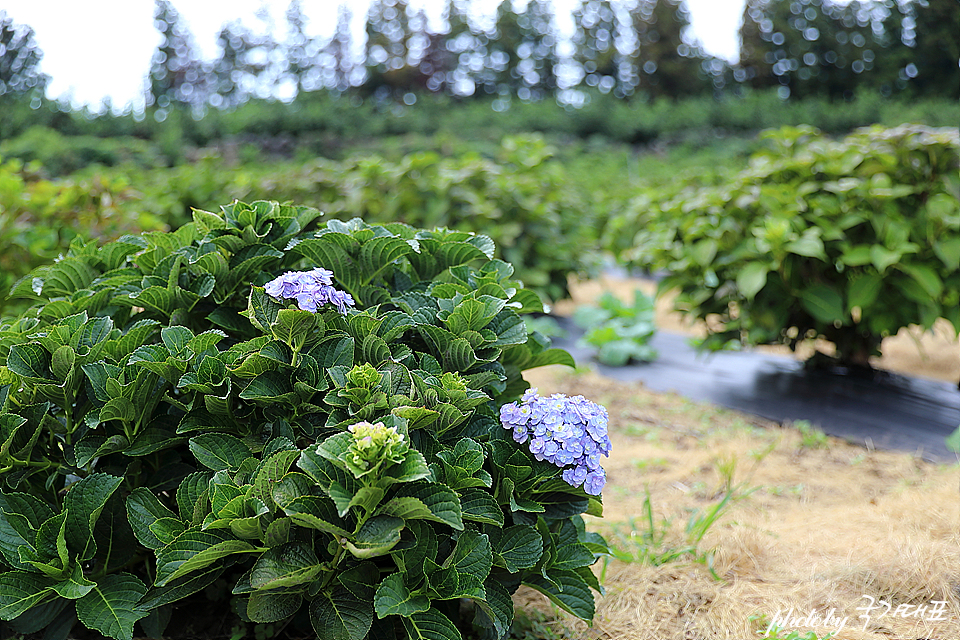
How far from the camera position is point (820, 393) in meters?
3.28

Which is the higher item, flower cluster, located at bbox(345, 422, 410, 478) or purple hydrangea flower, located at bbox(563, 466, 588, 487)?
flower cluster, located at bbox(345, 422, 410, 478)

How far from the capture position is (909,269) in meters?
2.74

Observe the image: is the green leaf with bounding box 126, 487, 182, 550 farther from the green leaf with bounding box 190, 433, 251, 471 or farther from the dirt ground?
the dirt ground

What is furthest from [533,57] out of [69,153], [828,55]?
[69,153]

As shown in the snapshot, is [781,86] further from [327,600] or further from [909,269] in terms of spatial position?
[327,600]

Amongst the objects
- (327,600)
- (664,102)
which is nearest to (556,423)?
(327,600)

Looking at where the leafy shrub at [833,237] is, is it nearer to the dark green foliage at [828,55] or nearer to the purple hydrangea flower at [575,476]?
the purple hydrangea flower at [575,476]

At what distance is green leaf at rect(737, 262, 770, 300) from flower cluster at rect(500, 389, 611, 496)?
70.5 inches

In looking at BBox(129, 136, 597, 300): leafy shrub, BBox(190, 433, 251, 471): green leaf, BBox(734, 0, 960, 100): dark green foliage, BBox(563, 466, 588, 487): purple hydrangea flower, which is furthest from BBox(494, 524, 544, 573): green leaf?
BBox(734, 0, 960, 100): dark green foliage

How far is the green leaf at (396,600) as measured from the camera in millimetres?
1055

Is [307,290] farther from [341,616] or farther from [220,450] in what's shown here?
[341,616]

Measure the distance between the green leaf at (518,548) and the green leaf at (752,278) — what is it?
193cm

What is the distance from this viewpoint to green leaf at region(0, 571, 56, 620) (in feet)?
3.71

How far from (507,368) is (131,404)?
753 mm
